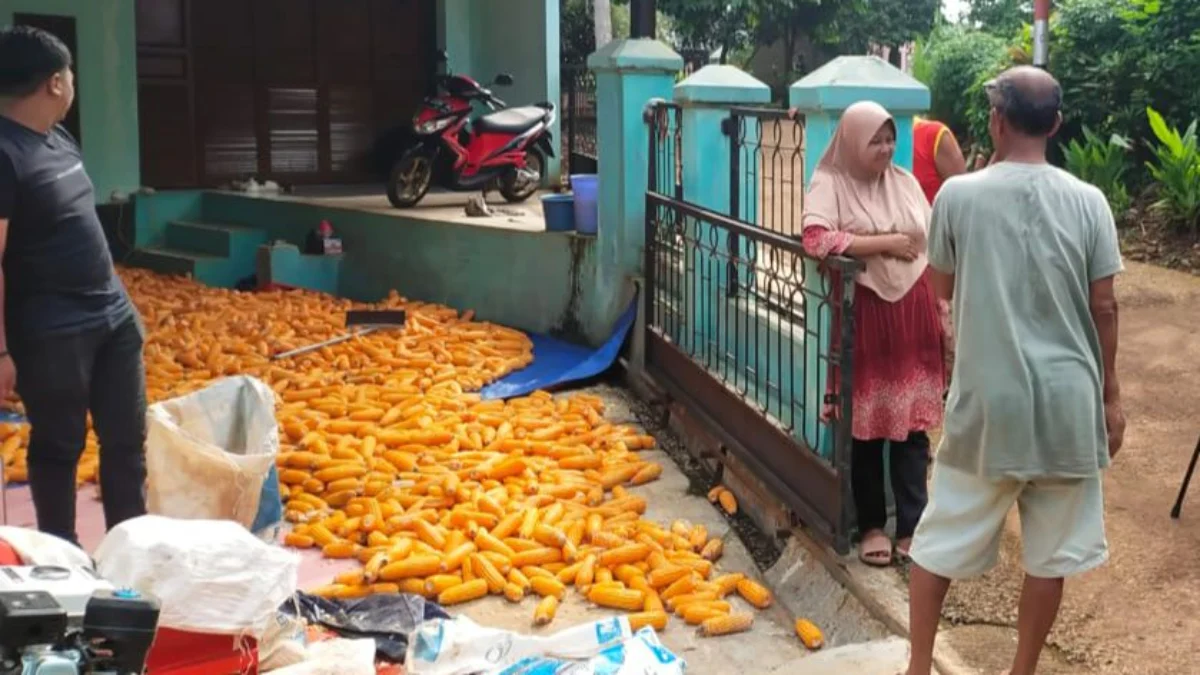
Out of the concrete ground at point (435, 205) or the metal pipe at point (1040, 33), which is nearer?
the concrete ground at point (435, 205)

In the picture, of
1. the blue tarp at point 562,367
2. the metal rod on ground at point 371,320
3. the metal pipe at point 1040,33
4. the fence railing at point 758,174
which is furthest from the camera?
the metal pipe at point 1040,33

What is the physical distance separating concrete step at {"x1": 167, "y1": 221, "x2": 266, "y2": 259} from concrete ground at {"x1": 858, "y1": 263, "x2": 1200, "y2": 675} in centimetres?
714

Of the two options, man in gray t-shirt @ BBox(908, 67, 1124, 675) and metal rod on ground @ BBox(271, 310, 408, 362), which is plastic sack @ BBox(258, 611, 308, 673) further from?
metal rod on ground @ BBox(271, 310, 408, 362)

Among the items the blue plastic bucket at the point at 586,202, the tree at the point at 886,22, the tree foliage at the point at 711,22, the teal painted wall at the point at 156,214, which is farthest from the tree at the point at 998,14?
the blue plastic bucket at the point at 586,202

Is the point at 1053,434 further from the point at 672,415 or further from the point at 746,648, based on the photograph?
the point at 672,415

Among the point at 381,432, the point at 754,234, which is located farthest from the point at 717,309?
the point at 381,432

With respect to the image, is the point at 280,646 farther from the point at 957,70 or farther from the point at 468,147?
the point at 957,70

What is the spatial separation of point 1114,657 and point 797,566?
4.18 ft

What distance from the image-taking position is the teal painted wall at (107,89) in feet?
37.1

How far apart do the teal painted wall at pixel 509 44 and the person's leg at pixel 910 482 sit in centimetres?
789

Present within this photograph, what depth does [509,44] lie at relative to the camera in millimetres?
12461

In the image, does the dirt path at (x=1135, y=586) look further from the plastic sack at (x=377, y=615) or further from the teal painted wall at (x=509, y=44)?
the teal painted wall at (x=509, y=44)

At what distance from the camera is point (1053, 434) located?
331 cm

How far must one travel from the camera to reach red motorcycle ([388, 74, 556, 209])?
34.8 feet
